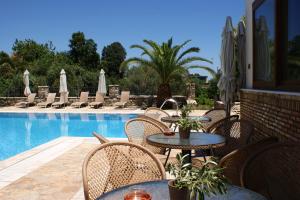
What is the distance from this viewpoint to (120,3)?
29.8m

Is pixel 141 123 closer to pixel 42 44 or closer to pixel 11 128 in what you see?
pixel 11 128

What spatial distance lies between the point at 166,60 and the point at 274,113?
13.0 m

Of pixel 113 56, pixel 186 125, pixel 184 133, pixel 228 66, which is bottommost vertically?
pixel 184 133

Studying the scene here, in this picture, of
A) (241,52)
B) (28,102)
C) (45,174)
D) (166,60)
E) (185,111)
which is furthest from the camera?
(28,102)

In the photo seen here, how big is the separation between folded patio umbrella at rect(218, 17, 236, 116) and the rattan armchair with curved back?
7.32 ft

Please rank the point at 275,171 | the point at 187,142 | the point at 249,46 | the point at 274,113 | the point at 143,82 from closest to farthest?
the point at 275,171 < the point at 187,142 < the point at 274,113 < the point at 249,46 < the point at 143,82

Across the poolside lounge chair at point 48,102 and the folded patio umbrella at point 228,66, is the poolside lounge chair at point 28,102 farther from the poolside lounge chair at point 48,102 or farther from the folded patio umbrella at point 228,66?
the folded patio umbrella at point 228,66

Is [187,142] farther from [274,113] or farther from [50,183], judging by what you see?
[50,183]

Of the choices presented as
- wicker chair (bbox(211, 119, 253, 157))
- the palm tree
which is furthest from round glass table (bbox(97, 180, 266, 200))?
the palm tree

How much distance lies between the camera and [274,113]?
476 centimetres

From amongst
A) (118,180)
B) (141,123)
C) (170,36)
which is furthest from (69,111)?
(118,180)

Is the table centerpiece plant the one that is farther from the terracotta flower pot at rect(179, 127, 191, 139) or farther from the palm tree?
the palm tree

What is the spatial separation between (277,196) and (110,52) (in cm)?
4272

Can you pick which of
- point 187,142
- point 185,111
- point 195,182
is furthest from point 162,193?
point 185,111
